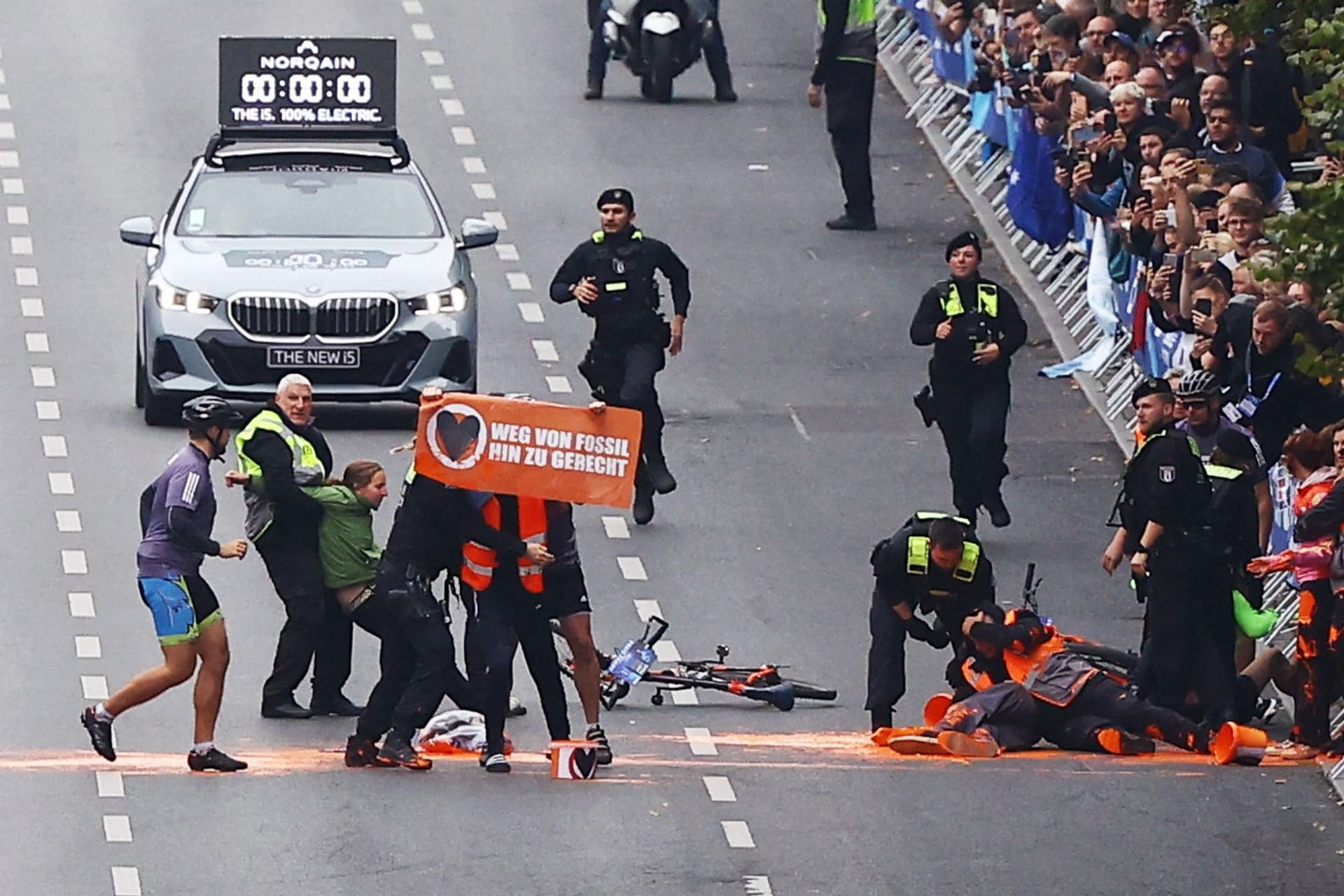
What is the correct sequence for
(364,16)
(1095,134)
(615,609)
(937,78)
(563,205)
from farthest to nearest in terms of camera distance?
(364,16) → (937,78) → (563,205) → (1095,134) → (615,609)

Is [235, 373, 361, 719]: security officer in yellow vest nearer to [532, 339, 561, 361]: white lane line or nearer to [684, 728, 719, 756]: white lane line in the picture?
[684, 728, 719, 756]: white lane line

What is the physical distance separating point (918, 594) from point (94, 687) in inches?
164

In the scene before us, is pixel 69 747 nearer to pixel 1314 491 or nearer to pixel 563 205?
pixel 1314 491

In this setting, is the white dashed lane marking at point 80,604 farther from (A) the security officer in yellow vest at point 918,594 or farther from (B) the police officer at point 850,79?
(B) the police officer at point 850,79

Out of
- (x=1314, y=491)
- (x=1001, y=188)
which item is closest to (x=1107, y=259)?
(x=1001, y=188)

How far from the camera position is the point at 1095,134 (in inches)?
994

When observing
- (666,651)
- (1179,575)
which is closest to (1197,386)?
(1179,575)

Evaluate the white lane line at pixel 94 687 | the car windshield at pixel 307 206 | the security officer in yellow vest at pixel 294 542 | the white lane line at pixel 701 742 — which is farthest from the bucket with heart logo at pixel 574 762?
the car windshield at pixel 307 206

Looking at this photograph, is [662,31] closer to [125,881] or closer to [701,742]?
[701,742]

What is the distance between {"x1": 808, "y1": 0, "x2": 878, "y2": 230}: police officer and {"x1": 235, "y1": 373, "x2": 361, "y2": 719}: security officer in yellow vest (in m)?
12.3

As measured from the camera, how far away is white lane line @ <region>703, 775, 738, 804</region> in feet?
55.6

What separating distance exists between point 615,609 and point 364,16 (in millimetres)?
17746

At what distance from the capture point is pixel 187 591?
17281 millimetres

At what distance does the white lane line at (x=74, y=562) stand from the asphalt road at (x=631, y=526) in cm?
4
